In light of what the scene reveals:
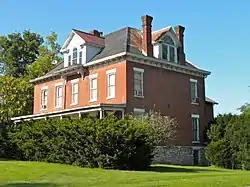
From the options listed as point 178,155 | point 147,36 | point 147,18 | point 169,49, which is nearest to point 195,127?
point 178,155

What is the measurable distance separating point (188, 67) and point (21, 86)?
22.9 m

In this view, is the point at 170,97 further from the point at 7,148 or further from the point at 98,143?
the point at 7,148

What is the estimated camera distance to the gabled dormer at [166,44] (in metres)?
35.1

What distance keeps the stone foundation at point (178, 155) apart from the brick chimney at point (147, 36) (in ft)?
26.0

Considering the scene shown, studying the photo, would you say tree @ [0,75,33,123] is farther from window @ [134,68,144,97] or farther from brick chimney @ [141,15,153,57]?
window @ [134,68,144,97]

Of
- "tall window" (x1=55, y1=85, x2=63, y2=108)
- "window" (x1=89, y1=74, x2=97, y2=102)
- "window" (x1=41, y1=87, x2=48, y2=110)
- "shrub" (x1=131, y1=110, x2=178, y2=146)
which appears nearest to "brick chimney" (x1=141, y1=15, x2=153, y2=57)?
"window" (x1=89, y1=74, x2=97, y2=102)

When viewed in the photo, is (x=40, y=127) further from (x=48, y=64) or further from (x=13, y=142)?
(x=48, y=64)

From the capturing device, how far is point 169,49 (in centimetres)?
3619

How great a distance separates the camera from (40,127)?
27.0m

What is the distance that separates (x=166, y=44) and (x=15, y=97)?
23.2m

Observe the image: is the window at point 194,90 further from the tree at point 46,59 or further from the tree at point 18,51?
the tree at point 18,51

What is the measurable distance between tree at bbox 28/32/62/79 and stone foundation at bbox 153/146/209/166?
2234 cm

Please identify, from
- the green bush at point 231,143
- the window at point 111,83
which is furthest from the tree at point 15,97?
the green bush at point 231,143

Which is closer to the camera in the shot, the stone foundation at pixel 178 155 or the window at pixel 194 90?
the stone foundation at pixel 178 155
